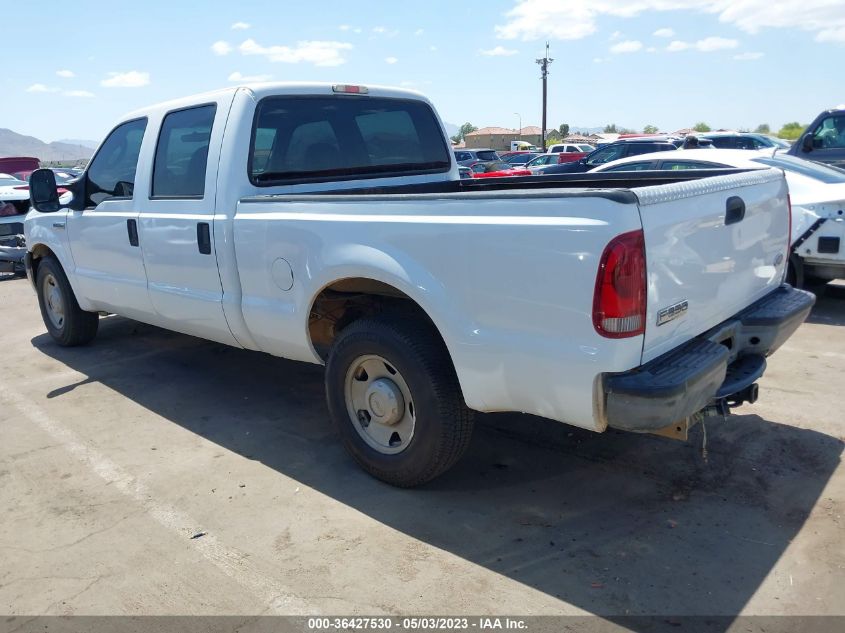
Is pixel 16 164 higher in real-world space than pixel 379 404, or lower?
higher

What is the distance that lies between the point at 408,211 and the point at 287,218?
0.86 m

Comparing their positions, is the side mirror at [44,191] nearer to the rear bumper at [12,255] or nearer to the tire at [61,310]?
the tire at [61,310]

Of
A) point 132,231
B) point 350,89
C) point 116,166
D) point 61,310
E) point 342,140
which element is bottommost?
point 61,310

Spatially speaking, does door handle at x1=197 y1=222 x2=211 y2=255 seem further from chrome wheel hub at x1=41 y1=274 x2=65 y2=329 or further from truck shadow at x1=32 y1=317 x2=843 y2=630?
chrome wheel hub at x1=41 y1=274 x2=65 y2=329

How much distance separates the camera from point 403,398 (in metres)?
3.57

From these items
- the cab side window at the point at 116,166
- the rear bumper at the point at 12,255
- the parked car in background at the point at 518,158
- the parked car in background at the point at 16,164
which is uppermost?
the cab side window at the point at 116,166

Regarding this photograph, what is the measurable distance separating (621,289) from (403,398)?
1.33 metres

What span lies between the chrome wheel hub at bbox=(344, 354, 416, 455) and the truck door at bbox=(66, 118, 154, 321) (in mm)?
2119

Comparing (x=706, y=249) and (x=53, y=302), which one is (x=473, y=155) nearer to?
(x=53, y=302)

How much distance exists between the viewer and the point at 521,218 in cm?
284

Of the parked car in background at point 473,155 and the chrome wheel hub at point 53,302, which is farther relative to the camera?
the parked car in background at point 473,155

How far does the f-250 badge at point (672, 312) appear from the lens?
2827mm

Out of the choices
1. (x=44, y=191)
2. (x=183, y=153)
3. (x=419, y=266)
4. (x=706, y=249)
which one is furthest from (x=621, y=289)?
(x=44, y=191)

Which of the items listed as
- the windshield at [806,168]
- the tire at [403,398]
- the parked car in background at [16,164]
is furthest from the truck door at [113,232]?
the parked car in background at [16,164]
